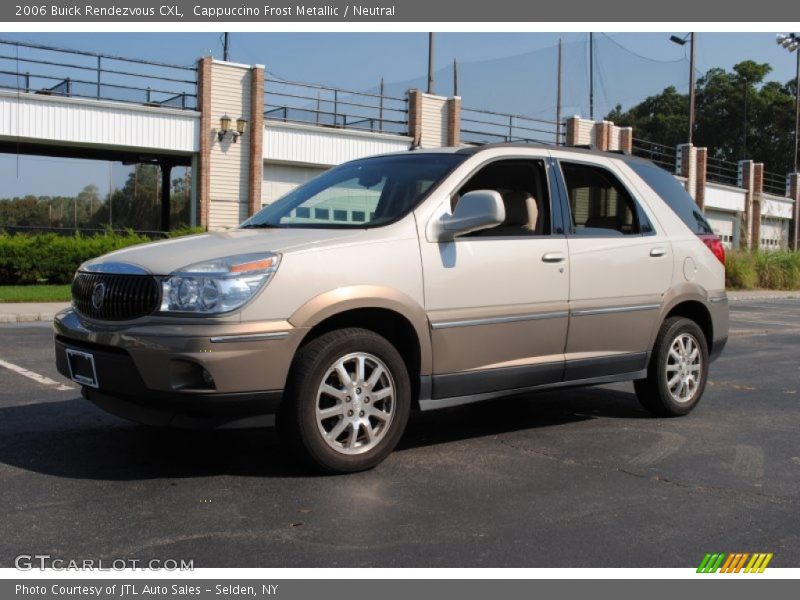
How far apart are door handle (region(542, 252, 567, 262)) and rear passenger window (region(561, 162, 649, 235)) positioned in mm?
283

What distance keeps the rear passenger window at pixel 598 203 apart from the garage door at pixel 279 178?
73.2 ft

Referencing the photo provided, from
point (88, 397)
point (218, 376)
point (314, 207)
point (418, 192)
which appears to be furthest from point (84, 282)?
point (418, 192)

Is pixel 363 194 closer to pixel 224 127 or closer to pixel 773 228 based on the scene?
pixel 224 127

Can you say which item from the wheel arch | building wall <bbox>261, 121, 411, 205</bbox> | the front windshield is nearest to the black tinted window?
the front windshield

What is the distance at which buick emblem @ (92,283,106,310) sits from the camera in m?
4.73

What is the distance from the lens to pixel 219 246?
15.6ft

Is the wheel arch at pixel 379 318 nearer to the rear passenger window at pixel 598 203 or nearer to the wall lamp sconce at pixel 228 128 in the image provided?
the rear passenger window at pixel 598 203

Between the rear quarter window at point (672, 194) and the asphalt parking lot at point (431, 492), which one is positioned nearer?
the asphalt parking lot at point (431, 492)

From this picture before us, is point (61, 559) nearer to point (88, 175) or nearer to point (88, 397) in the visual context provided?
point (88, 397)

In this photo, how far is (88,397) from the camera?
16.2ft

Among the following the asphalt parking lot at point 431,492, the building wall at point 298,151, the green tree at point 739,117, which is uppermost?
the green tree at point 739,117

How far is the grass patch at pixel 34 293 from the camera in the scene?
17.1 metres

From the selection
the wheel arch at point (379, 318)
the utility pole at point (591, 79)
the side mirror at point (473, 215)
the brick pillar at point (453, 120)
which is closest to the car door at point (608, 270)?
the side mirror at point (473, 215)

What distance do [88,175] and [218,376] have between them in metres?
24.6
